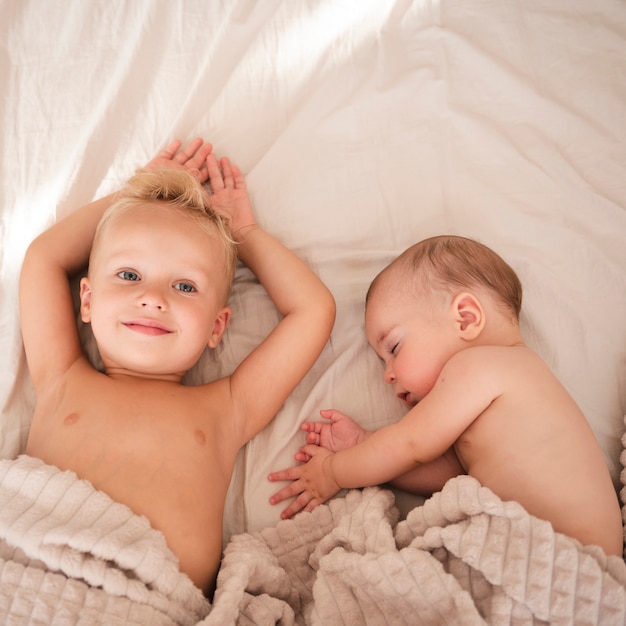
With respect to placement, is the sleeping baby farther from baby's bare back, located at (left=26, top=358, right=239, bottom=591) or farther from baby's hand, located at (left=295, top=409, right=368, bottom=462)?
baby's bare back, located at (left=26, top=358, right=239, bottom=591)

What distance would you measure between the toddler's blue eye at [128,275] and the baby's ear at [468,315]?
639mm

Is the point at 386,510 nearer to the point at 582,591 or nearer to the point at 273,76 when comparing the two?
the point at 582,591

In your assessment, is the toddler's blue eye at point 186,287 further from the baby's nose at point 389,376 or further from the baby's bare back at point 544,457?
the baby's bare back at point 544,457

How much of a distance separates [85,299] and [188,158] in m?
0.44

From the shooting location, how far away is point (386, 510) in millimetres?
1266

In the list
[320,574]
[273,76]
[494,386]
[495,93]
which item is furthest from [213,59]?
[320,574]

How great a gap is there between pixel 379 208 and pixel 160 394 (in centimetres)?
69

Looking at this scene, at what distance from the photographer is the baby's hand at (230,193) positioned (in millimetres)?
1520

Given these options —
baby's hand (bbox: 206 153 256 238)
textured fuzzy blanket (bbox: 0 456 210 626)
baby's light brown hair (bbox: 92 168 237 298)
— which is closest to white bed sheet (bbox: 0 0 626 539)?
baby's hand (bbox: 206 153 256 238)

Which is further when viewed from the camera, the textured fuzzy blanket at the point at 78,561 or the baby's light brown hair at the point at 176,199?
the baby's light brown hair at the point at 176,199

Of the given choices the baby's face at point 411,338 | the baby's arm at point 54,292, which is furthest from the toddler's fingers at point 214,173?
the baby's face at point 411,338

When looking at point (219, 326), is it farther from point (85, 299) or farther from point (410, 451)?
point (410, 451)

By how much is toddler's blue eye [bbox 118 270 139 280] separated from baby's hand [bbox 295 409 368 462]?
0.46 metres

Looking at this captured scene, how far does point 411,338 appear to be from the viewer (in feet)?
4.42
